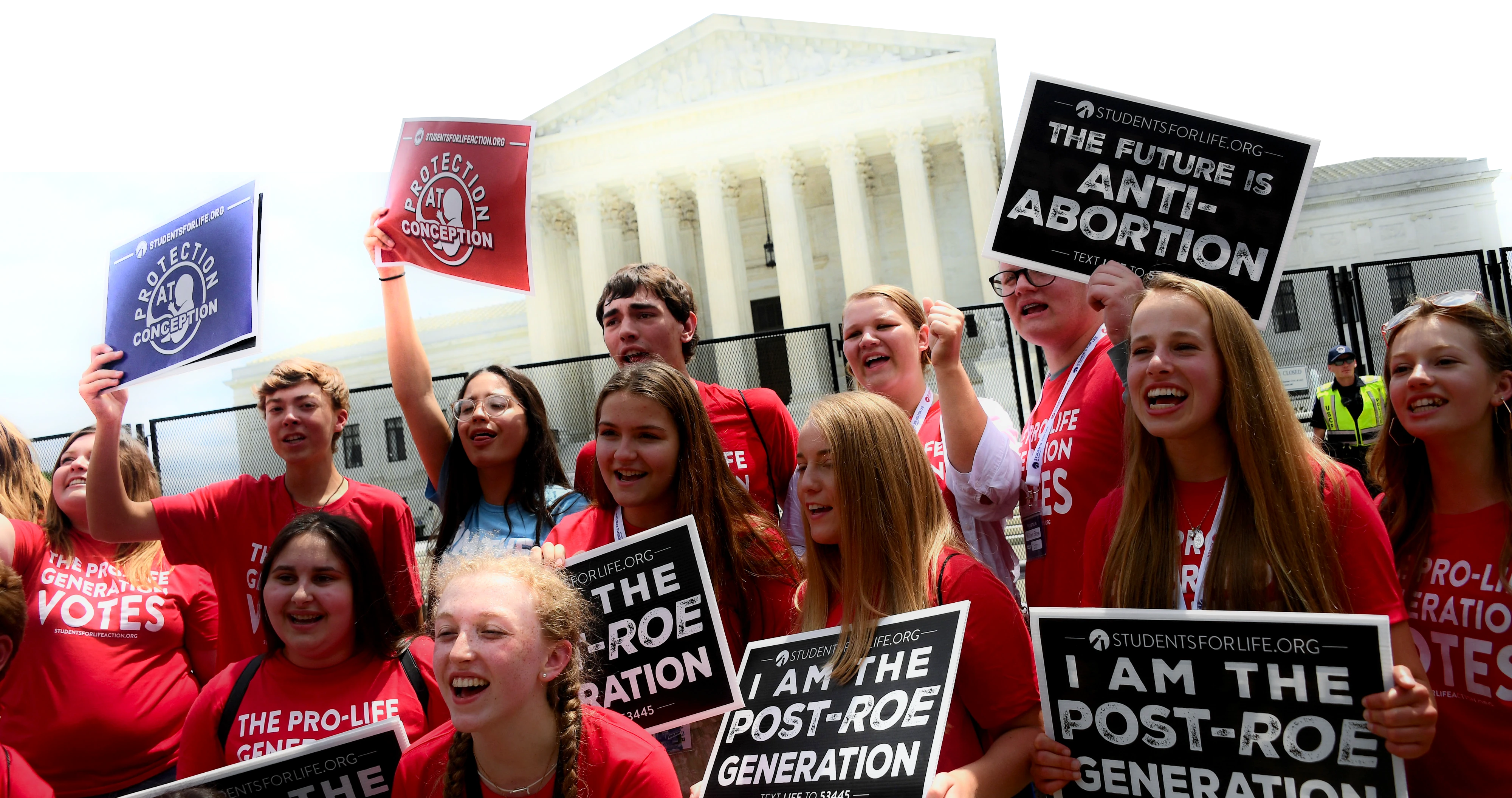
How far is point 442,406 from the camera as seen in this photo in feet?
66.9

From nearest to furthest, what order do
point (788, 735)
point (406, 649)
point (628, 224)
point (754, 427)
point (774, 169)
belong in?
point (788, 735)
point (406, 649)
point (754, 427)
point (774, 169)
point (628, 224)

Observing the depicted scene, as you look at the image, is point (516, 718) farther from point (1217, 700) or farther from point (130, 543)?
point (130, 543)

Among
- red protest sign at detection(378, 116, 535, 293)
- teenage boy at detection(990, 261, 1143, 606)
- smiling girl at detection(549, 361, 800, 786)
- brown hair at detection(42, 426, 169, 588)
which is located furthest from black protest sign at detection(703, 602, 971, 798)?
brown hair at detection(42, 426, 169, 588)

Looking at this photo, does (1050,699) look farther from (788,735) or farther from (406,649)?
(406,649)

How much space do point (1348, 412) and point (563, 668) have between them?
10.3 meters

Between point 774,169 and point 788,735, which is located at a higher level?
point 774,169

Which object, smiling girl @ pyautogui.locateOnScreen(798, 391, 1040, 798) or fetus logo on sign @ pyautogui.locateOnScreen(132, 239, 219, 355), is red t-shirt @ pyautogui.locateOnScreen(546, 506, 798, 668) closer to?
smiling girl @ pyautogui.locateOnScreen(798, 391, 1040, 798)

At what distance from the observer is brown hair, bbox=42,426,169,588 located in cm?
464

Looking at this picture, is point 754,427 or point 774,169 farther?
point 774,169

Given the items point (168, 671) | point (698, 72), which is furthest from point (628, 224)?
point (168, 671)

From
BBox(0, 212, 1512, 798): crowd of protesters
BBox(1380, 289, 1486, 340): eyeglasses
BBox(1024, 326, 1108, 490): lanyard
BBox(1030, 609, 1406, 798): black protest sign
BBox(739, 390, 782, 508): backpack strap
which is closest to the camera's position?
BBox(1030, 609, 1406, 798): black protest sign

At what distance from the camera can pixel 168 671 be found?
14.8 feet

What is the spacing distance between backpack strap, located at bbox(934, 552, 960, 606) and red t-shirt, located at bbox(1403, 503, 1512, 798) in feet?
4.19

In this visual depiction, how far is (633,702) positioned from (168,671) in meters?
2.56
